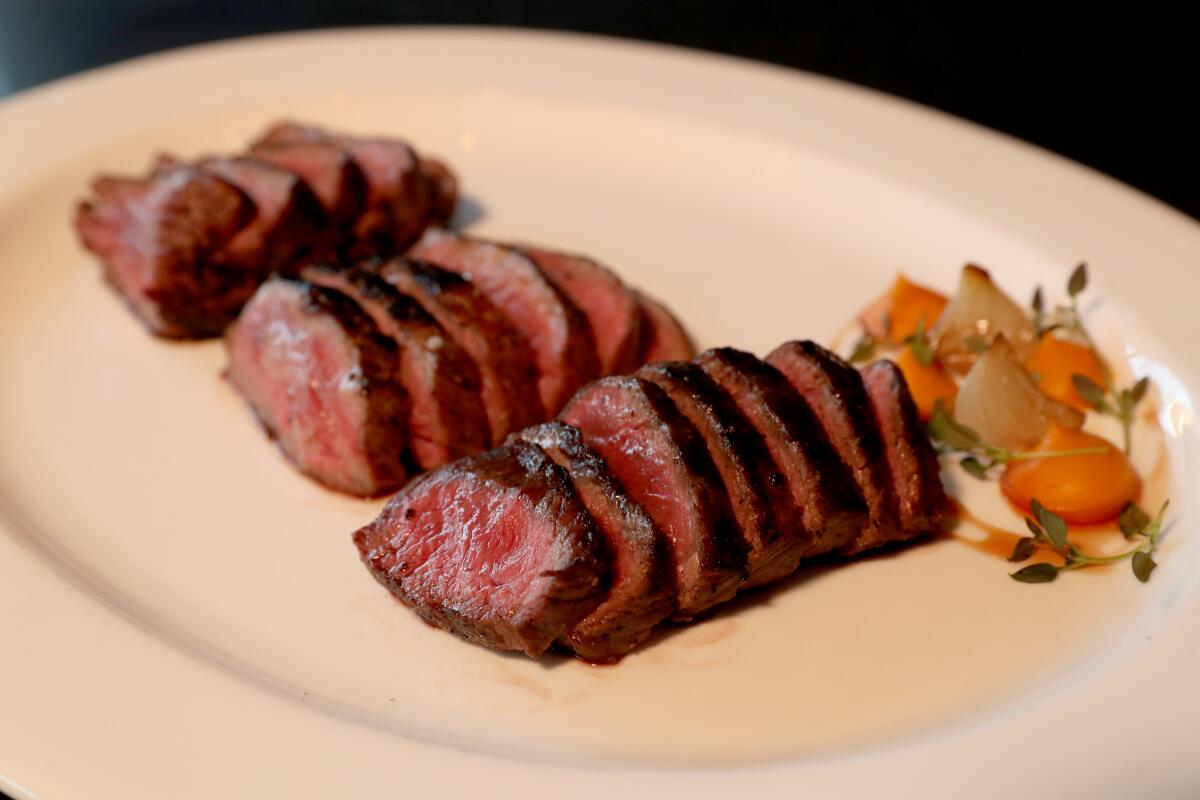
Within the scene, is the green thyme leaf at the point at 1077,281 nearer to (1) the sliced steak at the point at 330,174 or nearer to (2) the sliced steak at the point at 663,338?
(2) the sliced steak at the point at 663,338

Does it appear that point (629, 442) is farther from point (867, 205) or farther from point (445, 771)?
point (867, 205)

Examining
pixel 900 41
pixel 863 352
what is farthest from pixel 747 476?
pixel 900 41

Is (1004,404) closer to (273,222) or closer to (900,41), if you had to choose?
(273,222)

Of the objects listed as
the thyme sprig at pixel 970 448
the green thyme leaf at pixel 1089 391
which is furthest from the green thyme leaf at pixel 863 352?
the green thyme leaf at pixel 1089 391

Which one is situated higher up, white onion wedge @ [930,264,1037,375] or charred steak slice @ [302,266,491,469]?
white onion wedge @ [930,264,1037,375]

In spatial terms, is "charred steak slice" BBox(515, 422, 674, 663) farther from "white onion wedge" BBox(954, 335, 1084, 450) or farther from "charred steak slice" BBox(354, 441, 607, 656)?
"white onion wedge" BBox(954, 335, 1084, 450)

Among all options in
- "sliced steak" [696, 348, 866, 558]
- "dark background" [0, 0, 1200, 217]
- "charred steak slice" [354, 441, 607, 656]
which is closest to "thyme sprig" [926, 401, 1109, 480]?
"sliced steak" [696, 348, 866, 558]

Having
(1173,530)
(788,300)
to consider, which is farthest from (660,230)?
(1173,530)
